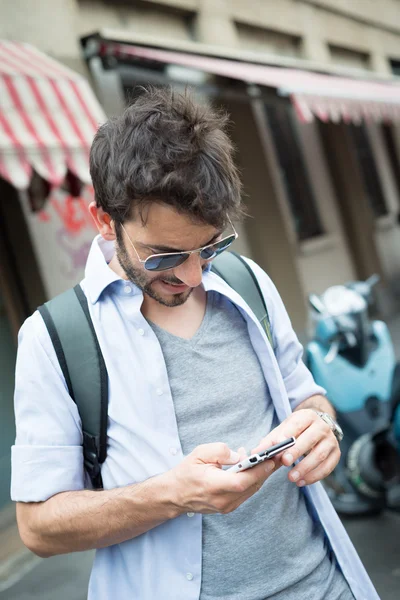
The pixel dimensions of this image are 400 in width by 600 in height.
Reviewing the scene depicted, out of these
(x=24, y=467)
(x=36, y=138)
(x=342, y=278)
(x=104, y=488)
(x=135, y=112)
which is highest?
(x=36, y=138)

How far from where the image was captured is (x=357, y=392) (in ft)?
12.8

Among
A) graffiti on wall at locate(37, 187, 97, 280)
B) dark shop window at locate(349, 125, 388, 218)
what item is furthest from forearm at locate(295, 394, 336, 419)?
dark shop window at locate(349, 125, 388, 218)

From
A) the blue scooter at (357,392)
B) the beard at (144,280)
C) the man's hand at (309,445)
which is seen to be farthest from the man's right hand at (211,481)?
the blue scooter at (357,392)

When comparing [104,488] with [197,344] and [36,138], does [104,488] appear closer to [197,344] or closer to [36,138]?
[197,344]

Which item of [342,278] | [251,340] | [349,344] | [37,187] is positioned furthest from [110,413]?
[342,278]

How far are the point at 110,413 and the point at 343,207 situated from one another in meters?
10.7

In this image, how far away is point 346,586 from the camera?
1748mm

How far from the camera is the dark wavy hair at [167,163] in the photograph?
1532 millimetres

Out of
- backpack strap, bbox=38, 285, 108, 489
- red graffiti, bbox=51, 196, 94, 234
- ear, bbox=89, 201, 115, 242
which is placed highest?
red graffiti, bbox=51, 196, 94, 234

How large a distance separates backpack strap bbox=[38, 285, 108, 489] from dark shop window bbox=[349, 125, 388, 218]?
1265cm

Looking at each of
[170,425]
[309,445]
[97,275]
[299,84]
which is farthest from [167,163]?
[299,84]

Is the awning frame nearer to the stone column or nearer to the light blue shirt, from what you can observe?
the stone column

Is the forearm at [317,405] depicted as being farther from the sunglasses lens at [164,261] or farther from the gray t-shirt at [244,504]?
the sunglasses lens at [164,261]

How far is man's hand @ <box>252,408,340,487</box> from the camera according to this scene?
1.56m
